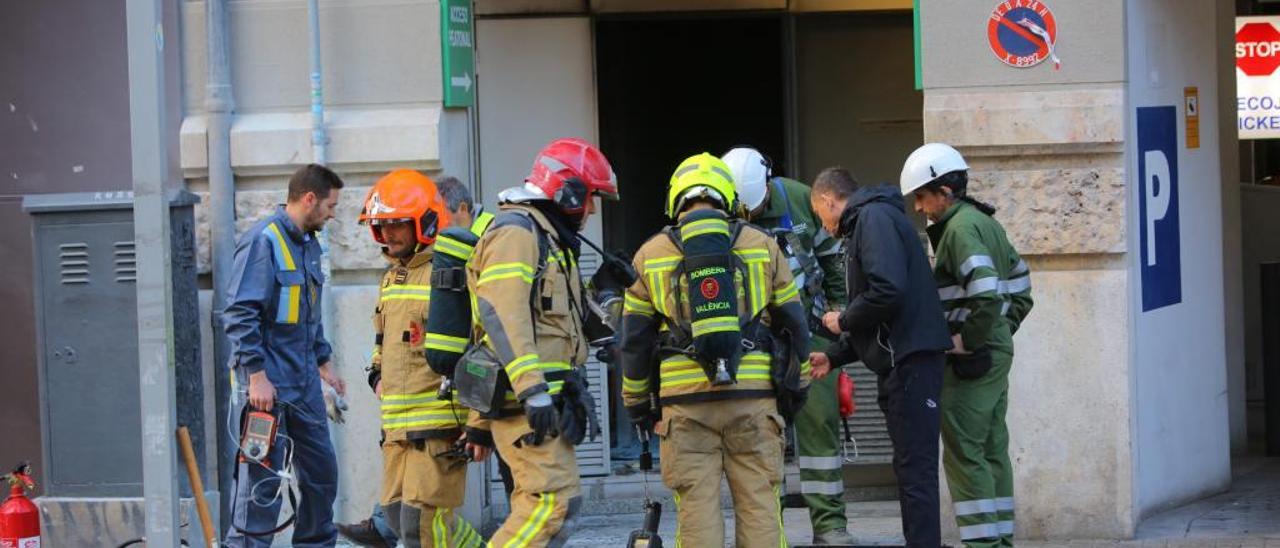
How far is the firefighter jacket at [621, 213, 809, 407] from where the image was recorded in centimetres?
660

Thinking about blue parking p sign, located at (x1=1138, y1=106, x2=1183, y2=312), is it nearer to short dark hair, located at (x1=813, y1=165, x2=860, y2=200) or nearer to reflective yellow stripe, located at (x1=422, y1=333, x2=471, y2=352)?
short dark hair, located at (x1=813, y1=165, x2=860, y2=200)

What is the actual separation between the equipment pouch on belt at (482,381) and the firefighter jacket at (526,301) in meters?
0.05

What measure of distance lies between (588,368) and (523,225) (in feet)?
10.8

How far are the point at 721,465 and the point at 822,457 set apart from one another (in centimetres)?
154

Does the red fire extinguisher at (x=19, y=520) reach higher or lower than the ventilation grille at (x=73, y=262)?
lower

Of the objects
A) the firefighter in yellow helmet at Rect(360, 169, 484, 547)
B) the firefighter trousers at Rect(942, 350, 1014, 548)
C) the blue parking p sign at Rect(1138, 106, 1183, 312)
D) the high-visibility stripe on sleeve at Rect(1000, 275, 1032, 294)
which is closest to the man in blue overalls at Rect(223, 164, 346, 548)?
the firefighter in yellow helmet at Rect(360, 169, 484, 547)

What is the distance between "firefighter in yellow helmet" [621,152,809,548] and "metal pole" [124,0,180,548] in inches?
68.2

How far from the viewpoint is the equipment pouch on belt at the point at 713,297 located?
6395 millimetres

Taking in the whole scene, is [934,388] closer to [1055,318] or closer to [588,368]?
[1055,318]

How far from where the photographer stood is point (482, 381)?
249 inches

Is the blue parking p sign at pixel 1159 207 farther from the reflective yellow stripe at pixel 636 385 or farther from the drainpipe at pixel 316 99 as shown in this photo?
the drainpipe at pixel 316 99

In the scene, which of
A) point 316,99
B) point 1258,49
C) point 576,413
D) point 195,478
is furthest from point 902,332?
point 1258,49

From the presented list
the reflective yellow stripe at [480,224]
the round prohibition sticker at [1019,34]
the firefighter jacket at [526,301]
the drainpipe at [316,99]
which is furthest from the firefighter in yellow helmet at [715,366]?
the drainpipe at [316,99]

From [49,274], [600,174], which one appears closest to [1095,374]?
[600,174]
